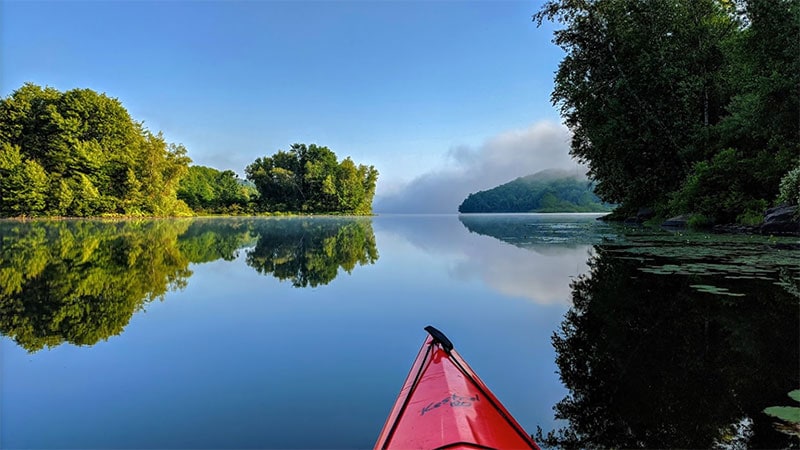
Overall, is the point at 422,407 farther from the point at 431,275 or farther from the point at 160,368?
the point at 431,275

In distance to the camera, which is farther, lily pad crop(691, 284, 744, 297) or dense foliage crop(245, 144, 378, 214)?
dense foliage crop(245, 144, 378, 214)

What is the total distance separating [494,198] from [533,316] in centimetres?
17619

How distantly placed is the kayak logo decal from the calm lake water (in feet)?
2.08

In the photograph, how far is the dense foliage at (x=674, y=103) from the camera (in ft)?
58.0

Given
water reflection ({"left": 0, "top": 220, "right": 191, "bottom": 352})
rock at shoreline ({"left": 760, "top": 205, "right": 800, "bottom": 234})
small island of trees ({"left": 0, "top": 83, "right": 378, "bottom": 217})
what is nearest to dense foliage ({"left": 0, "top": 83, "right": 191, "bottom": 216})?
small island of trees ({"left": 0, "top": 83, "right": 378, "bottom": 217})

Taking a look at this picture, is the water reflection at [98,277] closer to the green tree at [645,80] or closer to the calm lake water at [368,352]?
the calm lake water at [368,352]

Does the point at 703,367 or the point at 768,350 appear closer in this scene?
the point at 703,367

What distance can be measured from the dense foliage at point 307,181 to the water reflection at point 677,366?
257 ft

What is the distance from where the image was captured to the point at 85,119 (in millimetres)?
45312

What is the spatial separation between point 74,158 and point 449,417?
55120 mm

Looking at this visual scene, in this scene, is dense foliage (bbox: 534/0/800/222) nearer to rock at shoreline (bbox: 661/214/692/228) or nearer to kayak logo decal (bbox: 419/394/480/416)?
rock at shoreline (bbox: 661/214/692/228)

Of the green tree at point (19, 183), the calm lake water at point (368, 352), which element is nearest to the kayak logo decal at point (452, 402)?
the calm lake water at point (368, 352)

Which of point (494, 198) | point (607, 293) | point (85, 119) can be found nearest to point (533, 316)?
point (607, 293)

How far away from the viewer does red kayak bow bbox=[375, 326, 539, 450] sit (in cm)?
204
